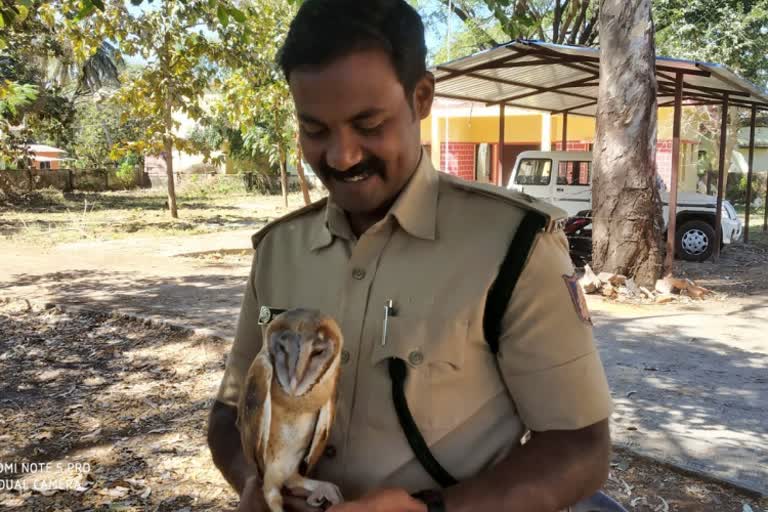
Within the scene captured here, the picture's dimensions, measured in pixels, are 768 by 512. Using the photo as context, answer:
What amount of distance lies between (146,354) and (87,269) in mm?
5131

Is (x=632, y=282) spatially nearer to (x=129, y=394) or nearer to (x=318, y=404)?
(x=129, y=394)

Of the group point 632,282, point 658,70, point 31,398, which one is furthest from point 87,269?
point 658,70

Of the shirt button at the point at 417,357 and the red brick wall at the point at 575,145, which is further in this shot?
the red brick wall at the point at 575,145

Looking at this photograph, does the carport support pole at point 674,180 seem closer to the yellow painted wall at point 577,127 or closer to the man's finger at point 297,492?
the man's finger at point 297,492

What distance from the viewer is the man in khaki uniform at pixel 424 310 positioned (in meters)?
1.21

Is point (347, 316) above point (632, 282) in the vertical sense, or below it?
above

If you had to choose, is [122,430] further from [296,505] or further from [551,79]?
[551,79]

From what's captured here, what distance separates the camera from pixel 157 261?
11.3 m

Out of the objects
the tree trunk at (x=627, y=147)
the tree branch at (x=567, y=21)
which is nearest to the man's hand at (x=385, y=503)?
the tree trunk at (x=627, y=147)

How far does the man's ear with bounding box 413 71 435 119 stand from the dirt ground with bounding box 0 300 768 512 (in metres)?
2.69

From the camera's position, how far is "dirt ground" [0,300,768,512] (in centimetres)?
346

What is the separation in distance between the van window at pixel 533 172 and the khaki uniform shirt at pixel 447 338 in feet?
35.9

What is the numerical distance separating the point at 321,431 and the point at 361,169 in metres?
0.50

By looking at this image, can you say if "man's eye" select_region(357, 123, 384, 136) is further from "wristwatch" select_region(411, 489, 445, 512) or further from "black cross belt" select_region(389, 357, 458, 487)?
"wristwatch" select_region(411, 489, 445, 512)
